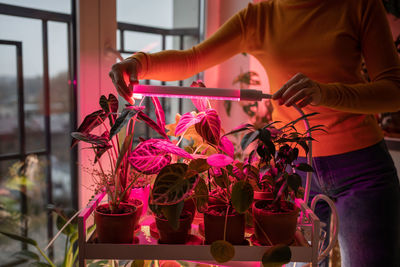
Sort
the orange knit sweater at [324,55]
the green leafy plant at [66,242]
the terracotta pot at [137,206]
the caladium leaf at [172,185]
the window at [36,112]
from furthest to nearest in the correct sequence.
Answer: the window at [36,112]
the green leafy plant at [66,242]
the orange knit sweater at [324,55]
the terracotta pot at [137,206]
the caladium leaf at [172,185]

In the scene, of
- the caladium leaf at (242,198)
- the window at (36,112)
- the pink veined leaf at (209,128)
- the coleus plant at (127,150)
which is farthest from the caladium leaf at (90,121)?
the window at (36,112)

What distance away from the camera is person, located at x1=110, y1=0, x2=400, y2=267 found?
1.02 m

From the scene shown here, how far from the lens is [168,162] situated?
2.35ft

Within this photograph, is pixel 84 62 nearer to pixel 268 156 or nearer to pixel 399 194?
pixel 268 156

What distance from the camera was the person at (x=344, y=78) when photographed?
1018mm

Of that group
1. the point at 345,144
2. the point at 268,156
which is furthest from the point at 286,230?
the point at 345,144

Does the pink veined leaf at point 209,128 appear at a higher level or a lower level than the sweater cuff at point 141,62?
lower

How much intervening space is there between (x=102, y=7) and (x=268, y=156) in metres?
1.15

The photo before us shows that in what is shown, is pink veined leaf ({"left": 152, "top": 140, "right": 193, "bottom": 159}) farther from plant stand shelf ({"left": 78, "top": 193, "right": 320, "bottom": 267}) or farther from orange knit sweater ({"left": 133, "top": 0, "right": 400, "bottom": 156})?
orange knit sweater ({"left": 133, "top": 0, "right": 400, "bottom": 156})

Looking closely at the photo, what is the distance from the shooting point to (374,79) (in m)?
1.04

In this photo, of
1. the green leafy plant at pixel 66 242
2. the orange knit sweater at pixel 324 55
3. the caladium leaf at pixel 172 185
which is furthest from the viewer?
the green leafy plant at pixel 66 242

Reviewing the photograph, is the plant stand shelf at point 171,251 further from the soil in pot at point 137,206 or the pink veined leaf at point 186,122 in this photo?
the pink veined leaf at point 186,122

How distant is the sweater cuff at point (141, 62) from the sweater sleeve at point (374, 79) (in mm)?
479

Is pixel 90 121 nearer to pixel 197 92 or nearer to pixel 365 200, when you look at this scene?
pixel 197 92
